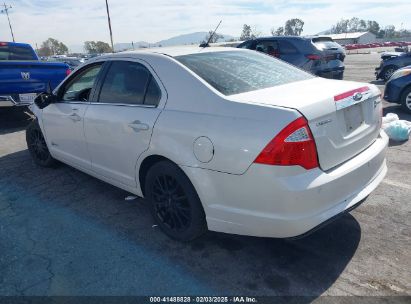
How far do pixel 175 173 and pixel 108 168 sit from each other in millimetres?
1150

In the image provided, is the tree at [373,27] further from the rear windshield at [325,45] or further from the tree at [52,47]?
the rear windshield at [325,45]

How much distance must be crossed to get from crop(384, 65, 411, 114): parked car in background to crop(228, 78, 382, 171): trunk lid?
5139 millimetres

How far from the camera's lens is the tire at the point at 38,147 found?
5.09 metres

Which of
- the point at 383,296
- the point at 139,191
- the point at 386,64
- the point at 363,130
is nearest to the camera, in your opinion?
the point at 383,296

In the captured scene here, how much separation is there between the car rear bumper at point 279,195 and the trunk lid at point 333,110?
0.13 m

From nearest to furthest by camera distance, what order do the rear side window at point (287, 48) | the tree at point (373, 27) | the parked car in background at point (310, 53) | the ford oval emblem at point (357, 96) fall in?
the ford oval emblem at point (357, 96), the parked car in background at point (310, 53), the rear side window at point (287, 48), the tree at point (373, 27)

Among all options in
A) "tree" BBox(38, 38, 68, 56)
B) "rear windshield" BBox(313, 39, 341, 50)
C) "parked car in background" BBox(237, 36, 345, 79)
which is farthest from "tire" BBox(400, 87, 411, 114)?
"tree" BBox(38, 38, 68, 56)

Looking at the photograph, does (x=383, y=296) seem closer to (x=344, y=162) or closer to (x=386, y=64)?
(x=344, y=162)

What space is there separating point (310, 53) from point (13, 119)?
7.97 meters

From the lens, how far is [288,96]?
2627 mm

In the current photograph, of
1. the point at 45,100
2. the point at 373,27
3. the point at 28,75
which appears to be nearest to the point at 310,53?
the point at 28,75

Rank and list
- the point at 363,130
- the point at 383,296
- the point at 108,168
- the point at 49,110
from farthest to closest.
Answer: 1. the point at 49,110
2. the point at 108,168
3. the point at 363,130
4. the point at 383,296

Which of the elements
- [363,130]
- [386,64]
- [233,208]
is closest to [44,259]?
[233,208]

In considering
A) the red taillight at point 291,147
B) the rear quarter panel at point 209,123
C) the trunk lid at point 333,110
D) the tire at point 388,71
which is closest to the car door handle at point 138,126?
the rear quarter panel at point 209,123
